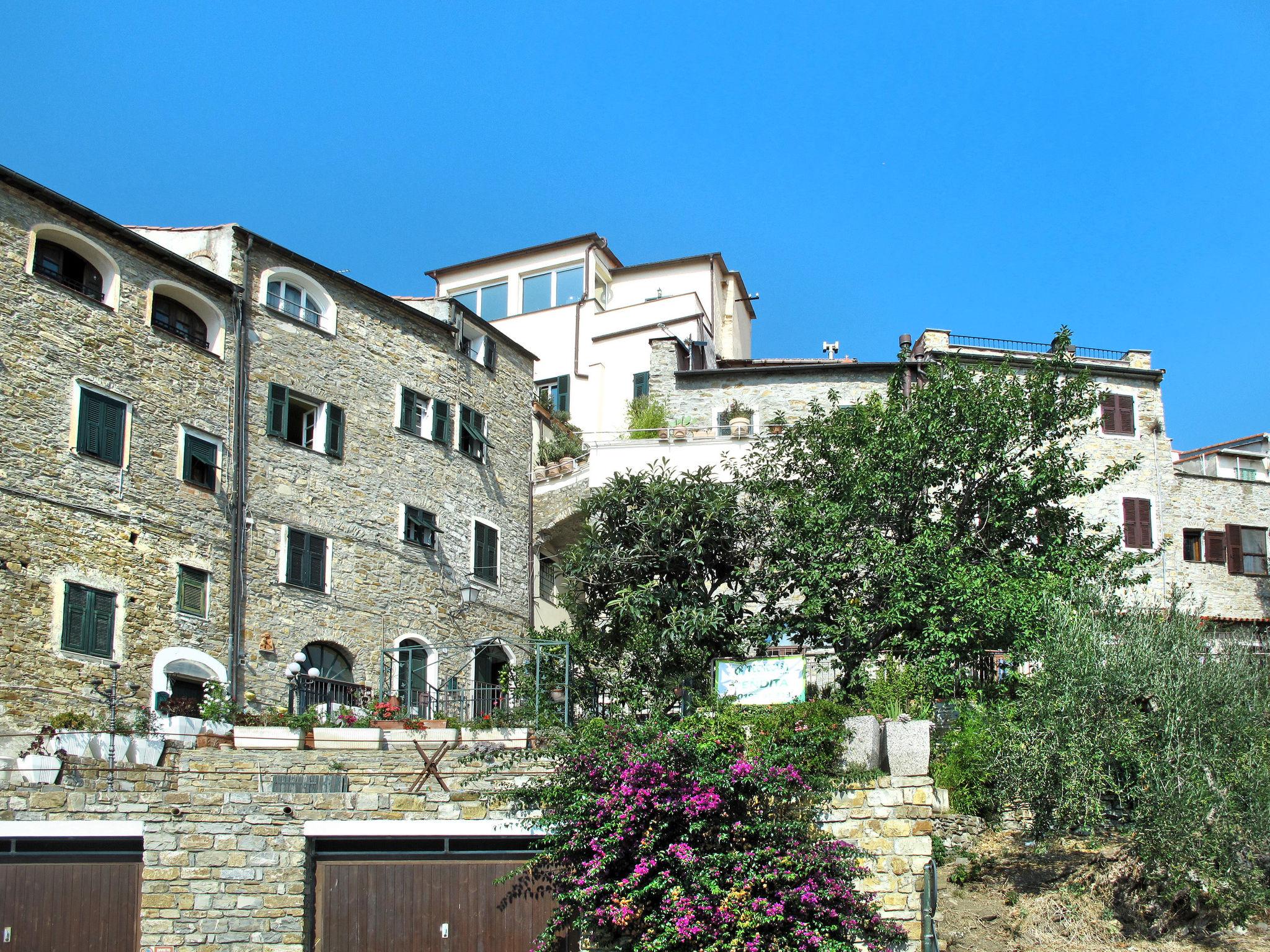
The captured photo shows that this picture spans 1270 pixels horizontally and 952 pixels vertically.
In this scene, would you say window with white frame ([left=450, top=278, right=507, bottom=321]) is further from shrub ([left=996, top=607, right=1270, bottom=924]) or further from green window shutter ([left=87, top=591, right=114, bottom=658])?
shrub ([left=996, top=607, right=1270, bottom=924])

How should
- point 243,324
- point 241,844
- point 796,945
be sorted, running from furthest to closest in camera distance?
point 243,324 → point 241,844 → point 796,945

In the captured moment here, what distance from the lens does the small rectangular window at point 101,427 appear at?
2164cm

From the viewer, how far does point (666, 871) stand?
15008 mm

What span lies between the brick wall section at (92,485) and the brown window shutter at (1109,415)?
22601 mm

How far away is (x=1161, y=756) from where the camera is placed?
16266 mm

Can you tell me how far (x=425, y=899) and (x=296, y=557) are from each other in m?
9.80

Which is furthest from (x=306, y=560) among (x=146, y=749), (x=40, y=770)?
(x=40, y=770)

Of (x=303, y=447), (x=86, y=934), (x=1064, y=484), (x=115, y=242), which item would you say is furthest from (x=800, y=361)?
(x=86, y=934)

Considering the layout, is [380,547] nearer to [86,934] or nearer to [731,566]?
[731,566]

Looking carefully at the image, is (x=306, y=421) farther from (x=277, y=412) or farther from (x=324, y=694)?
(x=324, y=694)

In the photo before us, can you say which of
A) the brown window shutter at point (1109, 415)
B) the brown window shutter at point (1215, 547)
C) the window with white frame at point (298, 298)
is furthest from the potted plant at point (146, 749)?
the brown window shutter at point (1215, 547)

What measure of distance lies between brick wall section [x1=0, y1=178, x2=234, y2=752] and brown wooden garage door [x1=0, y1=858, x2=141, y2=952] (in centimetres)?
254

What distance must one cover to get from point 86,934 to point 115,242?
12348mm

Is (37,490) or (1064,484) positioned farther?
(1064,484)
